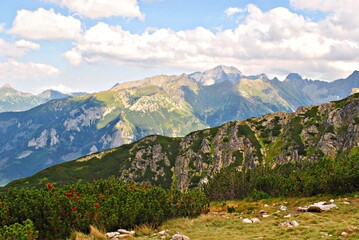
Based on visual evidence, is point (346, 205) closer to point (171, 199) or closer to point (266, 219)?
point (266, 219)

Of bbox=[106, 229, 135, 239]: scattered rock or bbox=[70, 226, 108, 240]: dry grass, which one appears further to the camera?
bbox=[106, 229, 135, 239]: scattered rock

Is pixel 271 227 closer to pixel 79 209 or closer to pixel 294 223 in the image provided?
pixel 294 223

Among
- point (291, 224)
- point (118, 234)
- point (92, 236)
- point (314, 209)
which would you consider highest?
point (92, 236)

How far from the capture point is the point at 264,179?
71.4 m

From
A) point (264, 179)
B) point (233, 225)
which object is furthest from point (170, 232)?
point (264, 179)

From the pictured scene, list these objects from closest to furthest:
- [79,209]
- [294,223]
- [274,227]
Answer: [274,227], [294,223], [79,209]

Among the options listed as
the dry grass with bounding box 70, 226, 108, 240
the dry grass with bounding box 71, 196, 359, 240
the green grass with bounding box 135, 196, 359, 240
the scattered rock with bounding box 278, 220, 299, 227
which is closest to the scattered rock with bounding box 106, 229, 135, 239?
the dry grass with bounding box 70, 226, 108, 240

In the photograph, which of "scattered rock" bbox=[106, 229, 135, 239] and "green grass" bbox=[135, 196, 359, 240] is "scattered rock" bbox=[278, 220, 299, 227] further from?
"scattered rock" bbox=[106, 229, 135, 239]

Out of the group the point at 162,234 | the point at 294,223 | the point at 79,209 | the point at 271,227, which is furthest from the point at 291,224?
the point at 79,209

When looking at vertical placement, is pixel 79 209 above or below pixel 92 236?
above

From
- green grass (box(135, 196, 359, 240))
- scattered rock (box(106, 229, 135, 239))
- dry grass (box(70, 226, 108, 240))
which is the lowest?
green grass (box(135, 196, 359, 240))

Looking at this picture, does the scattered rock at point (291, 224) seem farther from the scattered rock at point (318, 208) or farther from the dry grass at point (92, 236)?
the dry grass at point (92, 236)

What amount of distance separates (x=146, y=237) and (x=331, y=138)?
18657 cm

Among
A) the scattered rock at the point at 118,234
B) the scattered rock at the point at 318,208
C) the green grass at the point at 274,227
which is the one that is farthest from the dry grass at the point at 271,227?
the scattered rock at the point at 118,234
